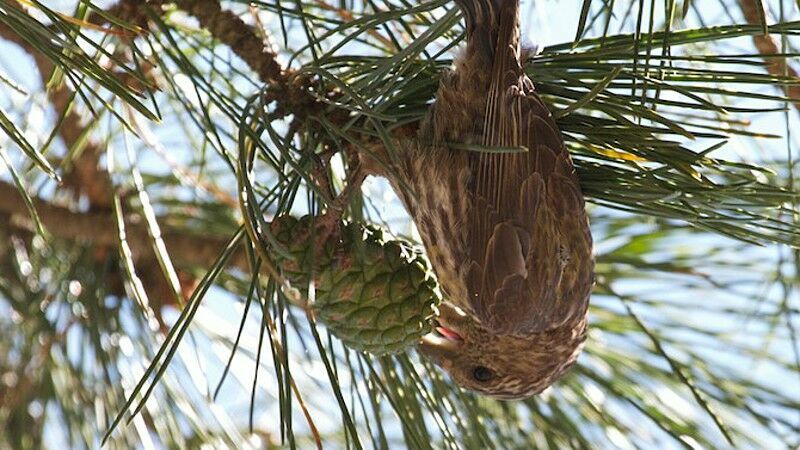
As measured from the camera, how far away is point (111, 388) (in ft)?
4.09

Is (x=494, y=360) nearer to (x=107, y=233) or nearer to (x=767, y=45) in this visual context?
(x=767, y=45)

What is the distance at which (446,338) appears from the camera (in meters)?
0.93

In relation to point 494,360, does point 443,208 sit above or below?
above

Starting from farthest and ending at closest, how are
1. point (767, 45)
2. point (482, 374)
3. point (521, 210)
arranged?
point (767, 45) → point (482, 374) → point (521, 210)

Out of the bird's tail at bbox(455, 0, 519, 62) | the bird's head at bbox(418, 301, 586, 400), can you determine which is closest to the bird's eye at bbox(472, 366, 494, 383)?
the bird's head at bbox(418, 301, 586, 400)

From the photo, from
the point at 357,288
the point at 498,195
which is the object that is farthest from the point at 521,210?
the point at 357,288

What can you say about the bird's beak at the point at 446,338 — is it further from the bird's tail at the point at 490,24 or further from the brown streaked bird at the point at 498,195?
the bird's tail at the point at 490,24

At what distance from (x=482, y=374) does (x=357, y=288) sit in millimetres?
163

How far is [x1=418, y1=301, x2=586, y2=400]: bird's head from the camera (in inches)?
34.7

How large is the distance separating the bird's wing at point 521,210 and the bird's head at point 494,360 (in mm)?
107

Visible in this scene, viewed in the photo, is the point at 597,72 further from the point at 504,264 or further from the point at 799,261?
the point at 799,261

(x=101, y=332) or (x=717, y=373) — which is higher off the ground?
(x=101, y=332)

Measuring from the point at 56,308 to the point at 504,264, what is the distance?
0.76 m


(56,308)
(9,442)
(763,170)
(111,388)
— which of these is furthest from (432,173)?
(9,442)
